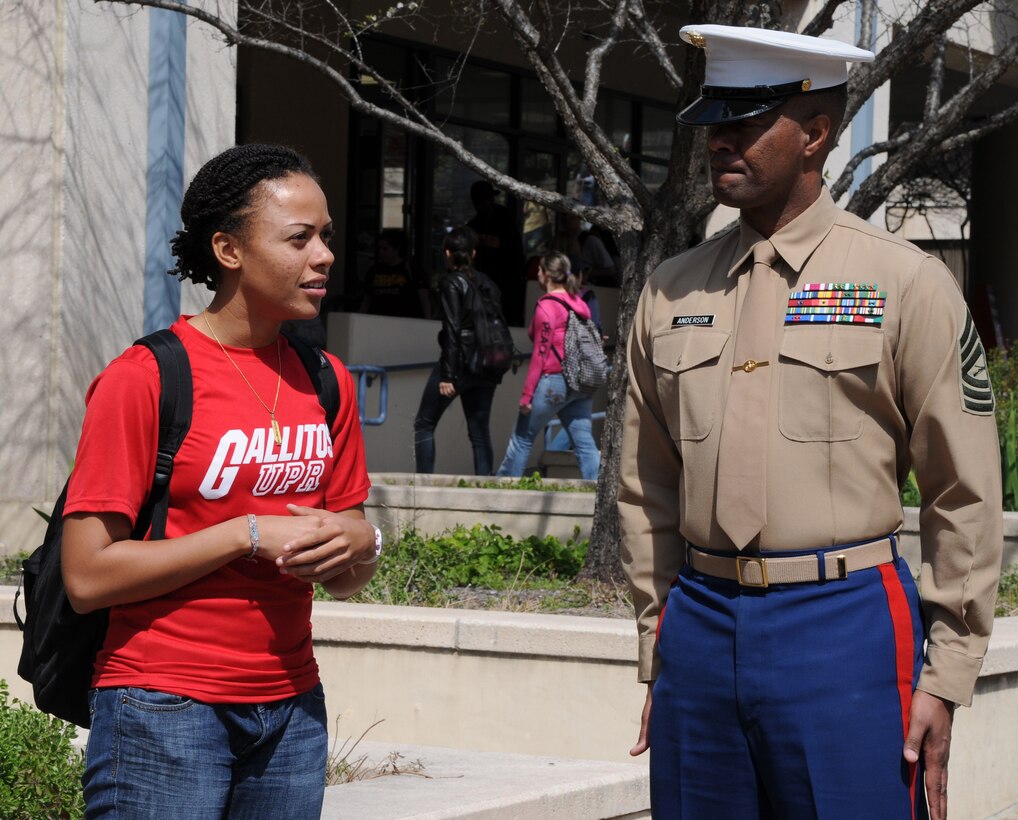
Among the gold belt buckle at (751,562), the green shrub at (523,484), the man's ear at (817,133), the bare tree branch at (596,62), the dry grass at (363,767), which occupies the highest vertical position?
the bare tree branch at (596,62)

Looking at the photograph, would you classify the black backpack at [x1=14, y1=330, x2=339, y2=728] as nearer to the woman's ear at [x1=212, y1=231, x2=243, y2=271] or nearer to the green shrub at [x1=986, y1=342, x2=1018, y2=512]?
the woman's ear at [x1=212, y1=231, x2=243, y2=271]

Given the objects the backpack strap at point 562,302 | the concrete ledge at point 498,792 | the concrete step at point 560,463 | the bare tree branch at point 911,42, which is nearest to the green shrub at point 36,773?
the concrete ledge at point 498,792

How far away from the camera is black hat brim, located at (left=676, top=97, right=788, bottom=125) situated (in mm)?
2869

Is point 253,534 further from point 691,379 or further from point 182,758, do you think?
point 691,379

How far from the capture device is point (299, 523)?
2.65m

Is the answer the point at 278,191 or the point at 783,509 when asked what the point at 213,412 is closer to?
the point at 278,191

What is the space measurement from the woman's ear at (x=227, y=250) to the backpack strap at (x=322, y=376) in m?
0.22

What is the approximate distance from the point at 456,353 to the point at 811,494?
24.7 feet

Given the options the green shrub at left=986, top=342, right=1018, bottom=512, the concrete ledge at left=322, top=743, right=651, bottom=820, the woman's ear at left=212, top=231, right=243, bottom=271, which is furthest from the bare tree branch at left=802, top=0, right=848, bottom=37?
the woman's ear at left=212, top=231, right=243, bottom=271

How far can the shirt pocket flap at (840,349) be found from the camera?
2.77 meters

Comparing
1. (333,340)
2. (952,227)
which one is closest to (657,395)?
(333,340)

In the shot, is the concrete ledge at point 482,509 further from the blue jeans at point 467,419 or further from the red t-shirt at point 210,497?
the red t-shirt at point 210,497

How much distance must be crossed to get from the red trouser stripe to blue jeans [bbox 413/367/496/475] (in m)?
7.67

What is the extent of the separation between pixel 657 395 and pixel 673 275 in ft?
0.86
